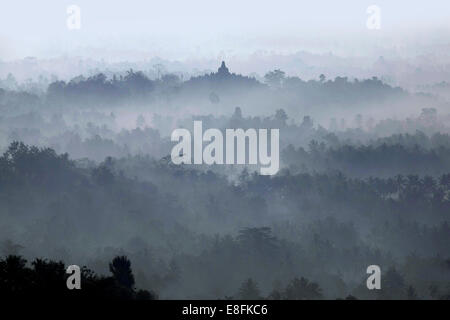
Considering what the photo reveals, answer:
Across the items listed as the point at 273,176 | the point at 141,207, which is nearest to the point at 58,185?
the point at 141,207

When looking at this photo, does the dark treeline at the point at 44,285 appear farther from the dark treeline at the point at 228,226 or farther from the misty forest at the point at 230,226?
the dark treeline at the point at 228,226

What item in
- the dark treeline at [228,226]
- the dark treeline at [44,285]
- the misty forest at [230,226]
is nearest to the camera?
the dark treeline at [44,285]

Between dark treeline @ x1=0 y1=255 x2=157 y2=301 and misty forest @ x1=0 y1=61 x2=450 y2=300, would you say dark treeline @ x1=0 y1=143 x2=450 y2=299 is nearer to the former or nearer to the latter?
misty forest @ x1=0 y1=61 x2=450 y2=300

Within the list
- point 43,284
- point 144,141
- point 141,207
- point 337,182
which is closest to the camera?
point 43,284

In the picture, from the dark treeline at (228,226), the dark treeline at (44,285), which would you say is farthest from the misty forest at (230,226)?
the dark treeline at (44,285)

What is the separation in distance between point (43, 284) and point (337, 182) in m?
113

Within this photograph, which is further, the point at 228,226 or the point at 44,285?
the point at 228,226

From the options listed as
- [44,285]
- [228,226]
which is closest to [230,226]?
[228,226]

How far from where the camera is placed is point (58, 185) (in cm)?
12494

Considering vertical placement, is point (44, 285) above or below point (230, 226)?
below

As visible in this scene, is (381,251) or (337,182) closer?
(381,251)

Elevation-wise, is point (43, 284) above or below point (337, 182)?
below

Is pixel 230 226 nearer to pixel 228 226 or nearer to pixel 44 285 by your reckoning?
pixel 228 226
